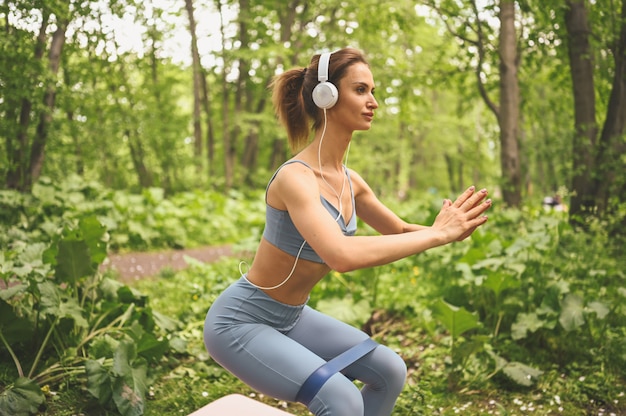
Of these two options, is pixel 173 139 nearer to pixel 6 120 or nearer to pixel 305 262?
pixel 6 120

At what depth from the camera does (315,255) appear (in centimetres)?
229

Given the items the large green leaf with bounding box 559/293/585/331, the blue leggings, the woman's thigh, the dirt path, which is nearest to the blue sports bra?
the blue leggings

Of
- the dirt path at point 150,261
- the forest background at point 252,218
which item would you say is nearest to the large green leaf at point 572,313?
the forest background at point 252,218

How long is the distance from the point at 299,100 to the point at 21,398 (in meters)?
2.14

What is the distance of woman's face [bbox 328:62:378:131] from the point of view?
2363 millimetres

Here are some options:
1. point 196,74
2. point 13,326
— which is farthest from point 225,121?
point 13,326

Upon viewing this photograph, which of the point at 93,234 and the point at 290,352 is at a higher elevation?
the point at 93,234

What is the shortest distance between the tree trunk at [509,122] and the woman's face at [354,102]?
648 centimetres

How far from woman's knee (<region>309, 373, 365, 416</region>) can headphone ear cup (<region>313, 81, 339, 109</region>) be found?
3.30 feet

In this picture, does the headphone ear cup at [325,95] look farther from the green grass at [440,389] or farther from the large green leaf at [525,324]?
the large green leaf at [525,324]

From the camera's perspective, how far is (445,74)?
34.2 feet

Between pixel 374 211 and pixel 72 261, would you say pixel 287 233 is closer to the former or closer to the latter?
pixel 374 211

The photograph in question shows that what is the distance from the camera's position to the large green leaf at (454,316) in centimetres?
373

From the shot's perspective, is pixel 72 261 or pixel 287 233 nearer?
pixel 287 233
